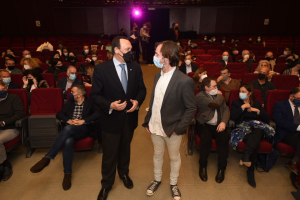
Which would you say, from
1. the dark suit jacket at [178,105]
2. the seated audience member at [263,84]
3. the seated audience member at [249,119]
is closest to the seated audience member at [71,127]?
the dark suit jacket at [178,105]

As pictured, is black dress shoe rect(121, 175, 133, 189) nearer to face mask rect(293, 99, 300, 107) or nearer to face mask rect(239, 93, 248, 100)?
face mask rect(239, 93, 248, 100)

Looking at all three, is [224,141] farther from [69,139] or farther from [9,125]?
[9,125]

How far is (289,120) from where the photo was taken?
8.26ft

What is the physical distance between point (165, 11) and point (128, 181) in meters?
12.9

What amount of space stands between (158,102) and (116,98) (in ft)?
1.33

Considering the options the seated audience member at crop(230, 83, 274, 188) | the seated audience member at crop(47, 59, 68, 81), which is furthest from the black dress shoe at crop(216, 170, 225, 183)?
the seated audience member at crop(47, 59, 68, 81)

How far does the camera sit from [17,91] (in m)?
2.78

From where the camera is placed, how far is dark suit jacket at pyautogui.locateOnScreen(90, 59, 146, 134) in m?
1.79

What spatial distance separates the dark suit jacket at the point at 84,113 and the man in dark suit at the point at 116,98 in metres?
0.62

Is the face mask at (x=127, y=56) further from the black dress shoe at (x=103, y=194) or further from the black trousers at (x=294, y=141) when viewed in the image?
the black trousers at (x=294, y=141)

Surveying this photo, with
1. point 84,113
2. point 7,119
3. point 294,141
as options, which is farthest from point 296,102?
point 7,119

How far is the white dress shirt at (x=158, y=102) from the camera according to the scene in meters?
1.78

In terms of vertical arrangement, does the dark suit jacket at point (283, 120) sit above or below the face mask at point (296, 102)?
below

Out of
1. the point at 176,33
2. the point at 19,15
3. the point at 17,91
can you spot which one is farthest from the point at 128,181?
the point at 19,15
